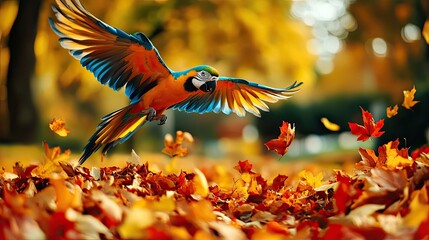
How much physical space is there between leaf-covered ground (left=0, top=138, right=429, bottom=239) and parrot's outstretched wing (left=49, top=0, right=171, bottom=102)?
0.34 meters

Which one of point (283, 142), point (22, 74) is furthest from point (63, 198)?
point (22, 74)

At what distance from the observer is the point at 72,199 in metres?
1.46

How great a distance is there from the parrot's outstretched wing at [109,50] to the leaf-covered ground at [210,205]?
34 cm

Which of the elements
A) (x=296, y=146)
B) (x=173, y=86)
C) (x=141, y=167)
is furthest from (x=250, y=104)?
(x=296, y=146)

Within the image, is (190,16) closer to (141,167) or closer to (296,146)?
(296,146)

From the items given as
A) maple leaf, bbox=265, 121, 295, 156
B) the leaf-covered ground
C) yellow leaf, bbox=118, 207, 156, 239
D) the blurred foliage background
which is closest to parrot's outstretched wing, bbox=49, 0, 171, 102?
the leaf-covered ground

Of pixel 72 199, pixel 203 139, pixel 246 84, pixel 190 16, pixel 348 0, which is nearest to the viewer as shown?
pixel 72 199

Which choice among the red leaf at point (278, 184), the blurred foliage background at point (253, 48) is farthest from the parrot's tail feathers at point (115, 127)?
the blurred foliage background at point (253, 48)

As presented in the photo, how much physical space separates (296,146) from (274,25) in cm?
449

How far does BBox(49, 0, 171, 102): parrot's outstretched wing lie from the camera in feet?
7.47

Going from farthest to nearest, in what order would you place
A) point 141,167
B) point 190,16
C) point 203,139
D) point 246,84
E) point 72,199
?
point 203,139 < point 190,16 < point 246,84 < point 141,167 < point 72,199

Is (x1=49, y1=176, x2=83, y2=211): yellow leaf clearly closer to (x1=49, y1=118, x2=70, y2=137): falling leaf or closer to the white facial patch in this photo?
(x1=49, y1=118, x2=70, y2=137): falling leaf

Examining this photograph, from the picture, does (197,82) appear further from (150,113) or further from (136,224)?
(136,224)

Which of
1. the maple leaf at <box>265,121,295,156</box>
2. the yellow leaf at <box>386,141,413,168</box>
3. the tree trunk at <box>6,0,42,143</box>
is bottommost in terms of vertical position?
the maple leaf at <box>265,121,295,156</box>
